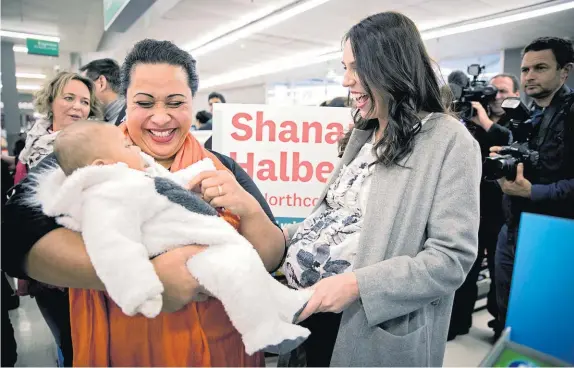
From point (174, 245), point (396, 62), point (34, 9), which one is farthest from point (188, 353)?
point (34, 9)

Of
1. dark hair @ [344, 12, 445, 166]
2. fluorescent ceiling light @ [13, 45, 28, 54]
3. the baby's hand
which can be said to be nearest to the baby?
the baby's hand

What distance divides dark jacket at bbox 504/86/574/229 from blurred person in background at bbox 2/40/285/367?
1312 millimetres

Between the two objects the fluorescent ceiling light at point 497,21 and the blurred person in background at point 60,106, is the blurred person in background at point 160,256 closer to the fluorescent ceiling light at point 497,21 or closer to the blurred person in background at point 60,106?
the blurred person in background at point 60,106

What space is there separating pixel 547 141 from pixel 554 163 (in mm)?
117

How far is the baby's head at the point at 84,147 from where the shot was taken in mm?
741

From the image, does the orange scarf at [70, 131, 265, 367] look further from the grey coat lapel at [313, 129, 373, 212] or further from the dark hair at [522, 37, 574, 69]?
the dark hair at [522, 37, 574, 69]

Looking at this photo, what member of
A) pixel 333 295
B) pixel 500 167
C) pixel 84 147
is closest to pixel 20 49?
pixel 84 147

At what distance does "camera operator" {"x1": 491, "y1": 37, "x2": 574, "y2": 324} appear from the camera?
169cm

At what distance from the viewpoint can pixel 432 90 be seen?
1126 mm

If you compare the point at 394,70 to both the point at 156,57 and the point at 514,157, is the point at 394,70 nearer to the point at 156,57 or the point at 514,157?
the point at 156,57

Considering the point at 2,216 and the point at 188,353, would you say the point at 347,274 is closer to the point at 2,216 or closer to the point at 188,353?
the point at 188,353

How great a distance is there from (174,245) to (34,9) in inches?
144

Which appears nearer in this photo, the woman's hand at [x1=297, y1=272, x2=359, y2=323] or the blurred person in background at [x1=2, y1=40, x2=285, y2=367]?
the blurred person in background at [x1=2, y1=40, x2=285, y2=367]

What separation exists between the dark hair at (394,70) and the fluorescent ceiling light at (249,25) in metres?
4.40
